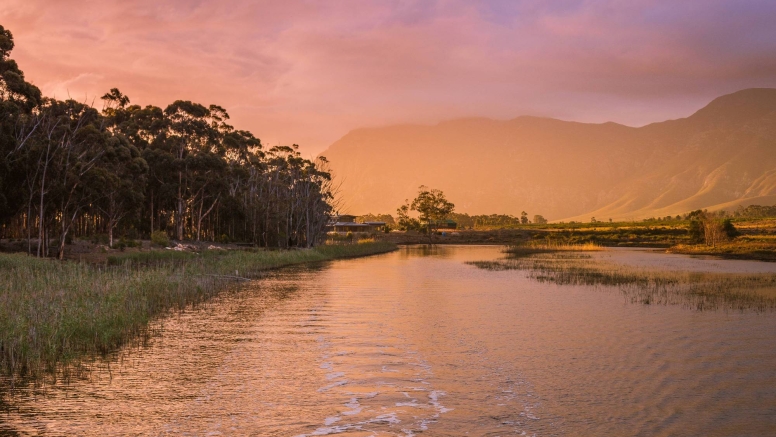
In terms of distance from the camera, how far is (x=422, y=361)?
15.9m

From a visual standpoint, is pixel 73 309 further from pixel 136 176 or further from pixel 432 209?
pixel 432 209

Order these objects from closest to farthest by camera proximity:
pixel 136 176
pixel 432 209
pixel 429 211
Result: pixel 136 176
pixel 432 209
pixel 429 211

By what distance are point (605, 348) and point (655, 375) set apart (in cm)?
306

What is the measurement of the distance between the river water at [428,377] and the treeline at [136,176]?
77.3 feet

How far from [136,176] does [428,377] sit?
5210 centimetres

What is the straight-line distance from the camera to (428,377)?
46.7ft

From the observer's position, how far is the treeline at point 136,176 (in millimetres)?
40469

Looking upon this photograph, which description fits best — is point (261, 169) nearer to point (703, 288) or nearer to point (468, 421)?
point (703, 288)

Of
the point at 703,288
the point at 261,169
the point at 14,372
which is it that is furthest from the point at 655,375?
the point at 261,169

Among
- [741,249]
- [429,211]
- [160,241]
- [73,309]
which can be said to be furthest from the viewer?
[429,211]

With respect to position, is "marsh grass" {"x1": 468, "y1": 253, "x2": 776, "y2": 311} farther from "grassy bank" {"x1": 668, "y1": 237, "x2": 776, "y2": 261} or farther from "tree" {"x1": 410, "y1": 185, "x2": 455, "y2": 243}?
"tree" {"x1": 410, "y1": 185, "x2": 455, "y2": 243}

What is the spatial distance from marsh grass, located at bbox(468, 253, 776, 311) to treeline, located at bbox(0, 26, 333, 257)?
3231 centimetres

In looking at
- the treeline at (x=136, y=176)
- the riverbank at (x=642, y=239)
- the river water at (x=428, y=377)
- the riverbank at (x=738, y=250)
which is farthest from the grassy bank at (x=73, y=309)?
the riverbank at (x=642, y=239)

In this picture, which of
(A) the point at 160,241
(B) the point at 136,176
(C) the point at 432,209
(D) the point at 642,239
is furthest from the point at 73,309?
(C) the point at 432,209
